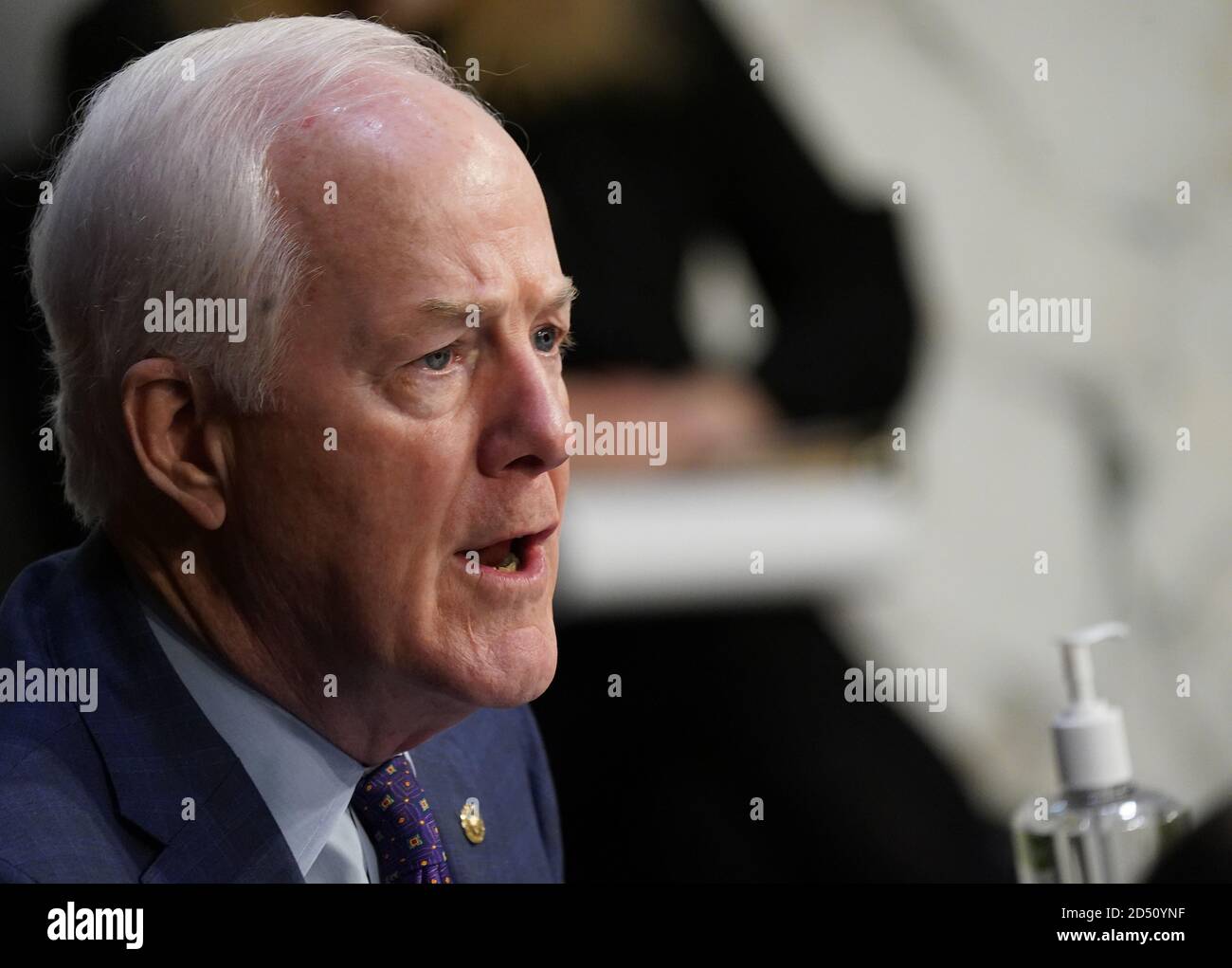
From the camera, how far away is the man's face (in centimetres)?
96

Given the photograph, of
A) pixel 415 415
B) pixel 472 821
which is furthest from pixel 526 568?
pixel 472 821

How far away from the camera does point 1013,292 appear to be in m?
1.45

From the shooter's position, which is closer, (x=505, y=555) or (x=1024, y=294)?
(x=505, y=555)

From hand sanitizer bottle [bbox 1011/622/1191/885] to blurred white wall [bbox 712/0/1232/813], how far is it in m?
0.27

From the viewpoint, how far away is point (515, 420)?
3.33 ft

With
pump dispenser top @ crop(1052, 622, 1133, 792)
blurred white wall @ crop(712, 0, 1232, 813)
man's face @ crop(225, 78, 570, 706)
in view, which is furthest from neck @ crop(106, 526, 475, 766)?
blurred white wall @ crop(712, 0, 1232, 813)

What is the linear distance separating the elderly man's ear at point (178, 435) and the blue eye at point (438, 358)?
0.15 m

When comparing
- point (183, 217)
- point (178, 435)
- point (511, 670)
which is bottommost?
point (511, 670)

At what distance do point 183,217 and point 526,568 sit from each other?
0.35 m

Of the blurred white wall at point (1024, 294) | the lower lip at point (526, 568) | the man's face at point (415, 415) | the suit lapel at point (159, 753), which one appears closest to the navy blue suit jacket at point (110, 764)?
the suit lapel at point (159, 753)

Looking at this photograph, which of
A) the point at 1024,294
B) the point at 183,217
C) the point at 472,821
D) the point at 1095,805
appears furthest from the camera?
the point at 1024,294

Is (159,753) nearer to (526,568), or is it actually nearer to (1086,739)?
(526,568)
